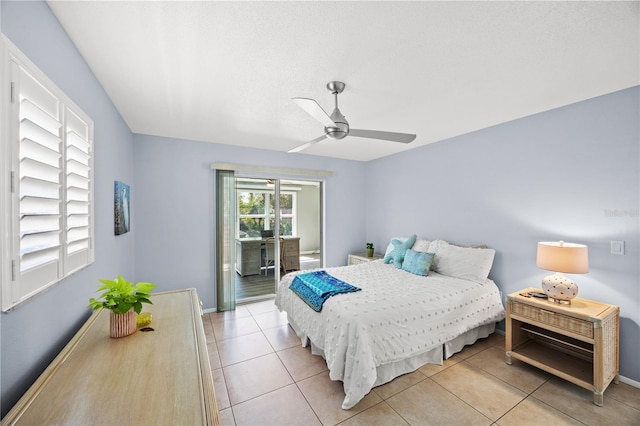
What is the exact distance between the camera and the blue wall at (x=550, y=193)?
2.20 metres

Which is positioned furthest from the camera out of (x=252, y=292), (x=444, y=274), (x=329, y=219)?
(x=329, y=219)

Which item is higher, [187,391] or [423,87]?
[423,87]

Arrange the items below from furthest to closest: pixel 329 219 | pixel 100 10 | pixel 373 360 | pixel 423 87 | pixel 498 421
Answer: pixel 329 219 → pixel 423 87 → pixel 373 360 → pixel 498 421 → pixel 100 10

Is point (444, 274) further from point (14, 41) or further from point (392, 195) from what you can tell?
point (14, 41)

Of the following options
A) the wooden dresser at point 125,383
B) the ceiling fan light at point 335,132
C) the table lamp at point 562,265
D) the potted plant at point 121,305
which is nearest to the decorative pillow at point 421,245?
the table lamp at point 562,265

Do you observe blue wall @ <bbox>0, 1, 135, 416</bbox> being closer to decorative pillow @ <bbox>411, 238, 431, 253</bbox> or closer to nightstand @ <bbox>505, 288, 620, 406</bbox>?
nightstand @ <bbox>505, 288, 620, 406</bbox>

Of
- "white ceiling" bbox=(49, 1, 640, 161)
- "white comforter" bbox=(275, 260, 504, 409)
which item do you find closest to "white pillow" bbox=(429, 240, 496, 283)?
"white comforter" bbox=(275, 260, 504, 409)

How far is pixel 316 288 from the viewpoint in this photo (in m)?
2.63

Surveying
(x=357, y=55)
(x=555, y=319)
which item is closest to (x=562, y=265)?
(x=555, y=319)

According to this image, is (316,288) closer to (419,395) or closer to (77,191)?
(419,395)

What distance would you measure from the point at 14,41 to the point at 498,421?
3.36 m

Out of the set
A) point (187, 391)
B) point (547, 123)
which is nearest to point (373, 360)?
point (187, 391)

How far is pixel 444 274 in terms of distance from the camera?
321 cm

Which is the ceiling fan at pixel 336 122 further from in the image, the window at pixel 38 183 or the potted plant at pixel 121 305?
the potted plant at pixel 121 305
